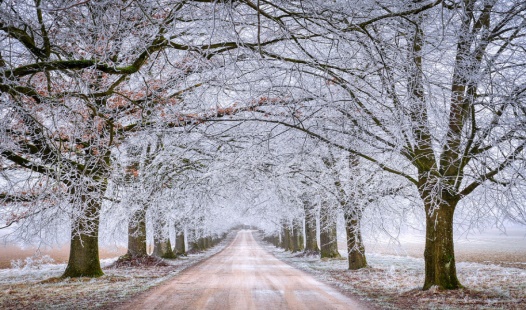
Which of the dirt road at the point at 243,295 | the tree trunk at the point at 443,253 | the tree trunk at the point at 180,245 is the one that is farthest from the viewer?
the tree trunk at the point at 180,245

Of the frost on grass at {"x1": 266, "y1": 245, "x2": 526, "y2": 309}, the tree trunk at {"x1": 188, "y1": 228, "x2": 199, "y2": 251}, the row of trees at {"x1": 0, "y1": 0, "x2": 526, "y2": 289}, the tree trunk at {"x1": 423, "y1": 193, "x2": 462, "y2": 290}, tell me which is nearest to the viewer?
the row of trees at {"x1": 0, "y1": 0, "x2": 526, "y2": 289}

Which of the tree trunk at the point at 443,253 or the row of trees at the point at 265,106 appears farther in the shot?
the tree trunk at the point at 443,253

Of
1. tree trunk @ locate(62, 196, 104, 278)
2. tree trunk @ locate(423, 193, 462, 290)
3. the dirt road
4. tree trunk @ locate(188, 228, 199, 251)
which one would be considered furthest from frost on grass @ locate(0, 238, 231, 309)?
tree trunk @ locate(188, 228, 199, 251)

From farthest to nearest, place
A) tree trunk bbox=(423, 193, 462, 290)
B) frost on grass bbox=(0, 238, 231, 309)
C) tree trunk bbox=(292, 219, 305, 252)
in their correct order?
1. tree trunk bbox=(292, 219, 305, 252)
2. tree trunk bbox=(423, 193, 462, 290)
3. frost on grass bbox=(0, 238, 231, 309)

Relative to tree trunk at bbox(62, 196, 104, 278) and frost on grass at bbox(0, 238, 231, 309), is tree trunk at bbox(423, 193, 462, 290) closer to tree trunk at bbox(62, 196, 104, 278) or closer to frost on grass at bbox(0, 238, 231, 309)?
frost on grass at bbox(0, 238, 231, 309)

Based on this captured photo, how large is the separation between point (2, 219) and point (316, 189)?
9.25 metres

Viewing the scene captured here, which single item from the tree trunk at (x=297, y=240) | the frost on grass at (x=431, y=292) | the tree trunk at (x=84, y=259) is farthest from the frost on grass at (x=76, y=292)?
the tree trunk at (x=297, y=240)

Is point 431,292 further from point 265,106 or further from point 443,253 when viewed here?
point 265,106

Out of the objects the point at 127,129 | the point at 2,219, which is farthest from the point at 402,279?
the point at 2,219

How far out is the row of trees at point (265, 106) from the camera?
5488mm

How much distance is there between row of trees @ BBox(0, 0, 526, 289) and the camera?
5.49m

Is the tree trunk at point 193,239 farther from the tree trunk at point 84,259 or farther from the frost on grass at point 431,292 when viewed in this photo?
the frost on grass at point 431,292

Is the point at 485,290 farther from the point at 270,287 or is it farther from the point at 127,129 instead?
the point at 127,129

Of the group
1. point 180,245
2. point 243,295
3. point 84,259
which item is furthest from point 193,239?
point 243,295
